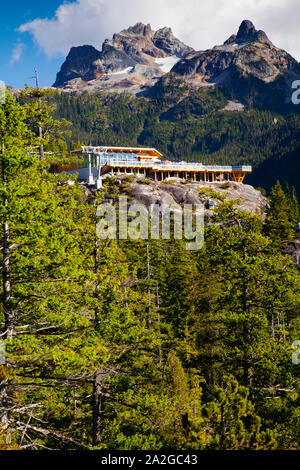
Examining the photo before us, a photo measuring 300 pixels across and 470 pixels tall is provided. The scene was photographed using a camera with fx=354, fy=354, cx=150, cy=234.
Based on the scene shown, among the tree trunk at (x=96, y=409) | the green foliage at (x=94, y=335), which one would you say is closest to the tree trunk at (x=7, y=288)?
the green foliage at (x=94, y=335)

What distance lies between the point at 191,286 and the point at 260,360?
16560 mm

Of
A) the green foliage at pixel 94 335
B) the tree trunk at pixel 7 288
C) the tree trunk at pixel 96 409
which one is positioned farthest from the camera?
the tree trunk at pixel 96 409

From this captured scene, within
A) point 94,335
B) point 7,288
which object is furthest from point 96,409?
point 7,288

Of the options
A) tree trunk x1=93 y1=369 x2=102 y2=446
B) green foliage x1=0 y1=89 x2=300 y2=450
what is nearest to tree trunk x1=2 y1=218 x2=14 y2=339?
green foliage x1=0 y1=89 x2=300 y2=450

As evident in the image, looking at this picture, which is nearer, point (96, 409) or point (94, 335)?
point (94, 335)

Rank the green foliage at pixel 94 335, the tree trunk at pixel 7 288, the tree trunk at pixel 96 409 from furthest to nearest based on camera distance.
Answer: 1. the tree trunk at pixel 96 409
2. the tree trunk at pixel 7 288
3. the green foliage at pixel 94 335

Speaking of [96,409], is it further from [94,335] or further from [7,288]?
[7,288]

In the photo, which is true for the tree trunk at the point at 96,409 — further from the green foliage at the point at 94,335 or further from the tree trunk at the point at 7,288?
the tree trunk at the point at 7,288

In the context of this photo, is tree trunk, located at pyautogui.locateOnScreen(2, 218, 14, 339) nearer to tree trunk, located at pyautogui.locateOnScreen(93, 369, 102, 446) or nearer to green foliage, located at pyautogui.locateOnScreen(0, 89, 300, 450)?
green foliage, located at pyautogui.locateOnScreen(0, 89, 300, 450)

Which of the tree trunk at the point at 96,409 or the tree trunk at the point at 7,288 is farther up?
the tree trunk at the point at 7,288

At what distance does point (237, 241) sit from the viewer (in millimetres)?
15383

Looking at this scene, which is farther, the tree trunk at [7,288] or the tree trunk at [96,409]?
the tree trunk at [96,409]
